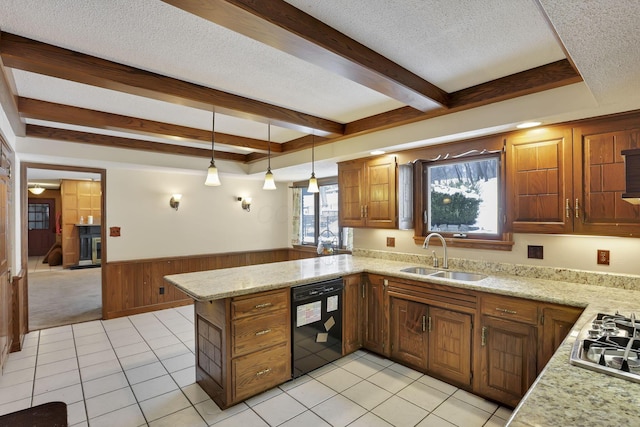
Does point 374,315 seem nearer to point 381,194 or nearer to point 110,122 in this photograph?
point 381,194

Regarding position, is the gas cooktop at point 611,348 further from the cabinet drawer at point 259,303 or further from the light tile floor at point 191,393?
the cabinet drawer at point 259,303

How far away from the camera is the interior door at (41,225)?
37.4ft

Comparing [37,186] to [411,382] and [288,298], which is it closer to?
[288,298]

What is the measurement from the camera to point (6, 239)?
3066 millimetres

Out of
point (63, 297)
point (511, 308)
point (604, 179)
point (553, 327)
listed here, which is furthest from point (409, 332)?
point (63, 297)

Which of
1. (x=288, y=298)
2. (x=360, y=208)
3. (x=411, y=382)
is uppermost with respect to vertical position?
(x=360, y=208)

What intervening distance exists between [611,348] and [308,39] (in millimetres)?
1908

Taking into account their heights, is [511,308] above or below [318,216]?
below

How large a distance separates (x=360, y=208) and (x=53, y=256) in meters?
9.78

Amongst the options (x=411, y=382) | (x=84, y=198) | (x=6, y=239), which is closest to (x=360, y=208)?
(x=411, y=382)

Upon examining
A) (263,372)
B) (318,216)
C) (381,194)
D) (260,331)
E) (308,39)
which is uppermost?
(308,39)

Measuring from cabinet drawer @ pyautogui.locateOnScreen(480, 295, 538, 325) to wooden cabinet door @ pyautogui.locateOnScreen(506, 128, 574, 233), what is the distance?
2.21 feet

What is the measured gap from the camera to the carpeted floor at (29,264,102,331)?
15.1 ft

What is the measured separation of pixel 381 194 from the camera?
3.71 m
